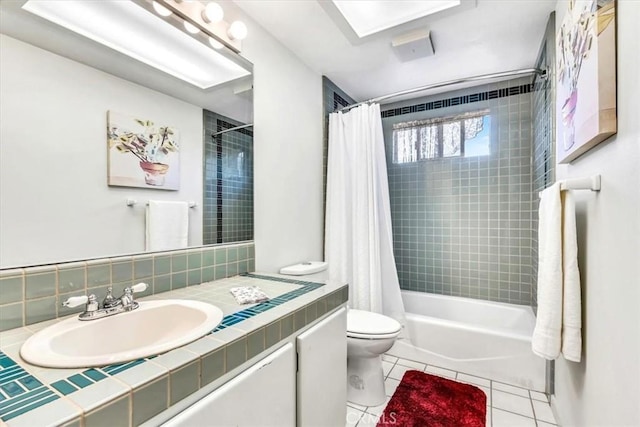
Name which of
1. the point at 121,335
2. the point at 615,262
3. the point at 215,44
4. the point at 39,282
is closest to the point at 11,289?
the point at 39,282

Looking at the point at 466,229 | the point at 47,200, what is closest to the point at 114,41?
the point at 47,200

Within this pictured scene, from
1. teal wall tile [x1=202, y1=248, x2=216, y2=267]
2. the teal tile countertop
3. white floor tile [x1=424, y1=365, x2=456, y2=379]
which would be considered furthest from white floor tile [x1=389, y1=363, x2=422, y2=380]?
teal wall tile [x1=202, y1=248, x2=216, y2=267]

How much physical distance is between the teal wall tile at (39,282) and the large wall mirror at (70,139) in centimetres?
3

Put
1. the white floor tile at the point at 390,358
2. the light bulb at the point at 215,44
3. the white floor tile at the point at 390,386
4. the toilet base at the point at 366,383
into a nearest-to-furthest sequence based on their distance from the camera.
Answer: the light bulb at the point at 215,44 → the toilet base at the point at 366,383 → the white floor tile at the point at 390,386 → the white floor tile at the point at 390,358

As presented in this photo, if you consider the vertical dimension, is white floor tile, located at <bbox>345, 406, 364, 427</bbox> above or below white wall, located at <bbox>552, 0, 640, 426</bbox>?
below

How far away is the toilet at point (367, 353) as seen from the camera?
1.71 meters

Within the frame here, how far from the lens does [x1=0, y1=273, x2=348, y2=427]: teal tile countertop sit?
1.68 feet

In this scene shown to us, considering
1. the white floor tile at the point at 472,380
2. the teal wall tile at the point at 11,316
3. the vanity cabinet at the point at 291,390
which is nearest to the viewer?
the vanity cabinet at the point at 291,390

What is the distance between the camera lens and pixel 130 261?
3.83 ft

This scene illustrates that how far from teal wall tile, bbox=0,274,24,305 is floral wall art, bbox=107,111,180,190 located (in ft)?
1.39

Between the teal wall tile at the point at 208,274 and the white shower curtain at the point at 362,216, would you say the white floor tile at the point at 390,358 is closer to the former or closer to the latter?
the white shower curtain at the point at 362,216

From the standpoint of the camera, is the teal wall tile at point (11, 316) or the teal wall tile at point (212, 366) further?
the teal wall tile at point (11, 316)

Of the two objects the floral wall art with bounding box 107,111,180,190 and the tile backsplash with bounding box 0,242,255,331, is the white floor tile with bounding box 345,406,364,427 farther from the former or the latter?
the floral wall art with bounding box 107,111,180,190

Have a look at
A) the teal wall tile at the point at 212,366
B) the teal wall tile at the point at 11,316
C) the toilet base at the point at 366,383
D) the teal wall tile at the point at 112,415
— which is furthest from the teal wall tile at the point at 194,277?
the toilet base at the point at 366,383
